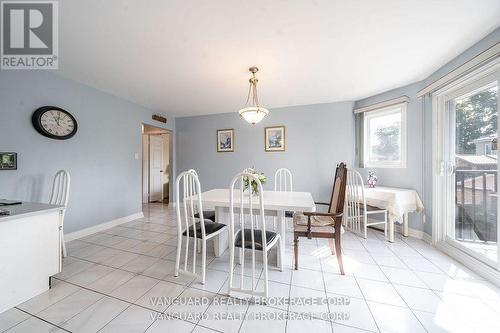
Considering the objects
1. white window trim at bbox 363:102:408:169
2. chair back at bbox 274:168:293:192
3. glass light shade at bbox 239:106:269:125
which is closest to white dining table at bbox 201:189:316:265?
chair back at bbox 274:168:293:192

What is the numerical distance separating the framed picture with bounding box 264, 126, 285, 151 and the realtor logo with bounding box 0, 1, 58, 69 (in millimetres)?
3236

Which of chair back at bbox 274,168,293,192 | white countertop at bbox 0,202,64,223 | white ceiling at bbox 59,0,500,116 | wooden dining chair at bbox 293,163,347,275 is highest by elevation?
white ceiling at bbox 59,0,500,116

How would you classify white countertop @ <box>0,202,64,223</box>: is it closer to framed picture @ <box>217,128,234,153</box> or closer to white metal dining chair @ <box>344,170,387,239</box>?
framed picture @ <box>217,128,234,153</box>

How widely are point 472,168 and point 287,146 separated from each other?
2552mm

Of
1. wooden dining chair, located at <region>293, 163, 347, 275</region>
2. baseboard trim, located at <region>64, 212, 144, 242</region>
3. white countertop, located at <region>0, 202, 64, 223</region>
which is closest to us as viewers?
white countertop, located at <region>0, 202, 64, 223</region>

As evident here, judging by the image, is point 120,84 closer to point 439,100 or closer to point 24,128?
point 24,128

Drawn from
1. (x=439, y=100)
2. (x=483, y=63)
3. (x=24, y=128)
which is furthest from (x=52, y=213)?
(x=439, y=100)

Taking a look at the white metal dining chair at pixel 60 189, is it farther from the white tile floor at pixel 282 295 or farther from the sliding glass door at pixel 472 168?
the sliding glass door at pixel 472 168

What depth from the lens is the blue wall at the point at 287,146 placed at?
3689mm

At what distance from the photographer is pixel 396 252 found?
7.64 ft

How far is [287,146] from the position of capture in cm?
399

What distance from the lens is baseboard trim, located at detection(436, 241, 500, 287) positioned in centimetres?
173

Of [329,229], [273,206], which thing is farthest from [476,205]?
[273,206]

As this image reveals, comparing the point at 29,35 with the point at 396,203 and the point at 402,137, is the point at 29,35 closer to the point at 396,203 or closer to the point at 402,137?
the point at 396,203
